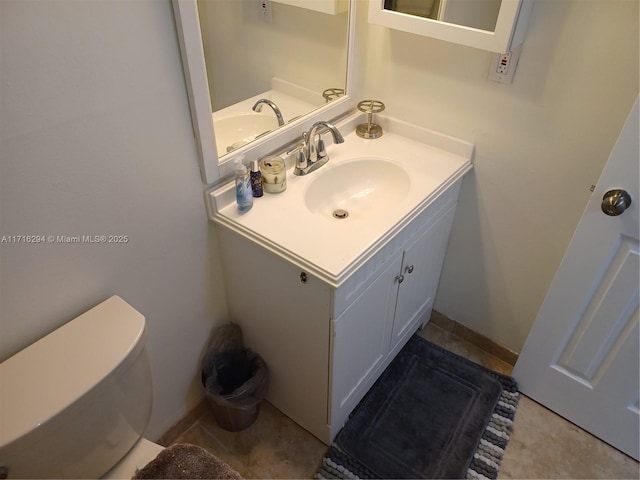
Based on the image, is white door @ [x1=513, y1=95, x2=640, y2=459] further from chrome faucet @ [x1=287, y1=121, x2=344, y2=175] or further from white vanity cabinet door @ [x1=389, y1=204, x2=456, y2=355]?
chrome faucet @ [x1=287, y1=121, x2=344, y2=175]

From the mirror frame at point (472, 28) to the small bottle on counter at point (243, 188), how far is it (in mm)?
607

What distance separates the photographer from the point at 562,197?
1389 mm

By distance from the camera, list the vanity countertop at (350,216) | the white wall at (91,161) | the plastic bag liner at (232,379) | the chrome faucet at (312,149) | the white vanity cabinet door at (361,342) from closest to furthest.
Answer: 1. the white wall at (91,161)
2. the vanity countertop at (350,216)
3. the white vanity cabinet door at (361,342)
4. the chrome faucet at (312,149)
5. the plastic bag liner at (232,379)

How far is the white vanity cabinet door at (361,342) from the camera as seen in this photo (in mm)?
1257

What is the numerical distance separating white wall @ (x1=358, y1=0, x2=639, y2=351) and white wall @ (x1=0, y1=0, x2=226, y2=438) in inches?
31.4

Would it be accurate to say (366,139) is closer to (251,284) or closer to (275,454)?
(251,284)

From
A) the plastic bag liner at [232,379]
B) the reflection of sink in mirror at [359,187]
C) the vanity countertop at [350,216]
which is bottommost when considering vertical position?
the plastic bag liner at [232,379]

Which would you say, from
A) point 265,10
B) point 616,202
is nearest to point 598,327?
point 616,202

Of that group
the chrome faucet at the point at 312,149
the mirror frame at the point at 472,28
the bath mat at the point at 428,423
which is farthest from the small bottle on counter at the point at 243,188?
the bath mat at the point at 428,423

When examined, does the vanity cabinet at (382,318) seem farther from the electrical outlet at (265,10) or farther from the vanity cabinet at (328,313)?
the electrical outlet at (265,10)

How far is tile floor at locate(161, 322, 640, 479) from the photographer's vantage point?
4.99 feet

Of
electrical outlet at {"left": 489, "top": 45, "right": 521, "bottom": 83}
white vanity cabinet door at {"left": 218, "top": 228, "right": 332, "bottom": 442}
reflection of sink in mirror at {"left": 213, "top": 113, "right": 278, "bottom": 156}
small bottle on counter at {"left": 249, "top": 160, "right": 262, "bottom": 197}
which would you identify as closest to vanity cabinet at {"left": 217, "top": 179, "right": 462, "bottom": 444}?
white vanity cabinet door at {"left": 218, "top": 228, "right": 332, "bottom": 442}

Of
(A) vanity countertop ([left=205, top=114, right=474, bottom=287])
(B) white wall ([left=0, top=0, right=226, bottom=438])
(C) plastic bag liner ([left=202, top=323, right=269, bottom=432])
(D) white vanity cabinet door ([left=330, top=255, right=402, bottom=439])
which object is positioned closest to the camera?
(B) white wall ([left=0, top=0, right=226, bottom=438])

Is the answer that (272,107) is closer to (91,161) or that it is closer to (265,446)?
(91,161)
